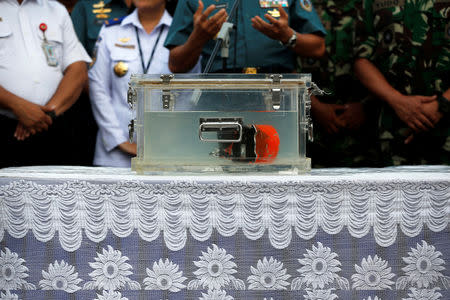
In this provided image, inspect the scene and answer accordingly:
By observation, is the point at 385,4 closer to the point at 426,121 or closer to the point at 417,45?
the point at 417,45

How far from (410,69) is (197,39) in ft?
3.75

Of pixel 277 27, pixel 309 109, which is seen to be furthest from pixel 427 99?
pixel 309 109

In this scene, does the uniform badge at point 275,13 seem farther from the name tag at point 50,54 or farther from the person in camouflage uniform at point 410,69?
the name tag at point 50,54

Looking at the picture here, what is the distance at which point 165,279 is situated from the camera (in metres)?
1.42

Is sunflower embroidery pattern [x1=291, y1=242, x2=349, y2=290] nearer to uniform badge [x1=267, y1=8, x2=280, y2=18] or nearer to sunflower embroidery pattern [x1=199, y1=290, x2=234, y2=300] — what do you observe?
sunflower embroidery pattern [x1=199, y1=290, x2=234, y2=300]

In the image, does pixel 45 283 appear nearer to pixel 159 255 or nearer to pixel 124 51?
pixel 159 255

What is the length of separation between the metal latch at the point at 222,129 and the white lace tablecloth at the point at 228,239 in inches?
5.0

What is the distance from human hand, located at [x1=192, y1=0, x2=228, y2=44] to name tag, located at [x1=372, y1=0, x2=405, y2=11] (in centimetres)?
97

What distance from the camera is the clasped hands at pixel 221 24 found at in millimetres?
2406

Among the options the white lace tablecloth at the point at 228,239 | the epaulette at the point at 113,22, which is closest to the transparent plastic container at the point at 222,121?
Answer: the white lace tablecloth at the point at 228,239

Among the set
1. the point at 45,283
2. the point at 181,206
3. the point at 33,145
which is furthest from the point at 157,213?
the point at 33,145

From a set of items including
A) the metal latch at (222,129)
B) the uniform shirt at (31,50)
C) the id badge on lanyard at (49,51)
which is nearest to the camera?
the metal latch at (222,129)

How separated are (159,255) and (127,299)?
142mm

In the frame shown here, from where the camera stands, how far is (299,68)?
3.24 meters
